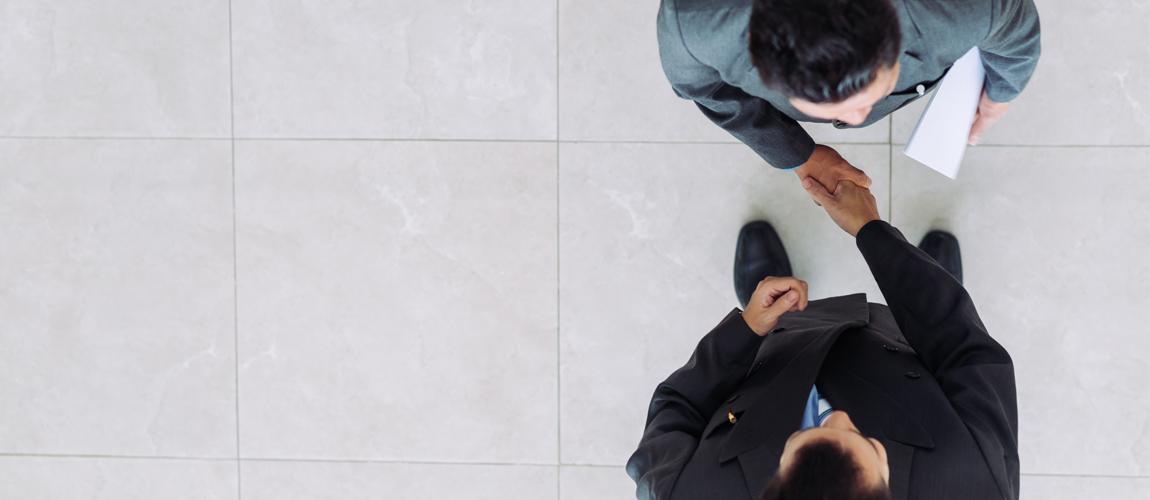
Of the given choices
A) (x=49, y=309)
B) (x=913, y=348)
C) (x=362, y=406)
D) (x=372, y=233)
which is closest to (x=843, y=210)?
(x=913, y=348)

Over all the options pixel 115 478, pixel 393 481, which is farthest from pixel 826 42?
pixel 115 478

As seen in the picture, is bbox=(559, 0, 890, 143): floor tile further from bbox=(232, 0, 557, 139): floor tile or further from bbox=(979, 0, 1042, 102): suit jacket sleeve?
bbox=(979, 0, 1042, 102): suit jacket sleeve

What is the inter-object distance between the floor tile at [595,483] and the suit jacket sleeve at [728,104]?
3.50ft

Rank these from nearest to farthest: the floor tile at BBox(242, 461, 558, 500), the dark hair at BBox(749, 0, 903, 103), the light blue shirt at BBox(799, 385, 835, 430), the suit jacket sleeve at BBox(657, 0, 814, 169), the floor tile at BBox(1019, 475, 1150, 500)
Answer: the dark hair at BBox(749, 0, 903, 103)
the suit jacket sleeve at BBox(657, 0, 814, 169)
the light blue shirt at BBox(799, 385, 835, 430)
the floor tile at BBox(1019, 475, 1150, 500)
the floor tile at BBox(242, 461, 558, 500)

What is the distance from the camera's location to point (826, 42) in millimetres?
782

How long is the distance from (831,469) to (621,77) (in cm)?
124

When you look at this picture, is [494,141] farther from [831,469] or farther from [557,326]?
[831,469]

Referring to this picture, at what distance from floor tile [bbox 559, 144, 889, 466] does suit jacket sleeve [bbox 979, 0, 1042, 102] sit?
0.63 metres

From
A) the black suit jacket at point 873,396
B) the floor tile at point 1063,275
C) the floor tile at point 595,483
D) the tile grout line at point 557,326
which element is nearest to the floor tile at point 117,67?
the tile grout line at point 557,326

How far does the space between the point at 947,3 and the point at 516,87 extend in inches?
45.3

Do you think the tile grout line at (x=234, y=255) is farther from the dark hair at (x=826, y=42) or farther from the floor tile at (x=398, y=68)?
the dark hair at (x=826, y=42)

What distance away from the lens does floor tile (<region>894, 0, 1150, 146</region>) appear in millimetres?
1705

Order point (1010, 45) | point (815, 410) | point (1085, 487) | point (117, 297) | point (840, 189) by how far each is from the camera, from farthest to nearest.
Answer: point (117, 297) < point (1085, 487) < point (840, 189) < point (815, 410) < point (1010, 45)

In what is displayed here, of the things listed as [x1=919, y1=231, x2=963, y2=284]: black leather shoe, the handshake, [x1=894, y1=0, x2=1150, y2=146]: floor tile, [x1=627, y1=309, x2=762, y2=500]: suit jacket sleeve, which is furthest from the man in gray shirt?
[x1=894, y1=0, x2=1150, y2=146]: floor tile
